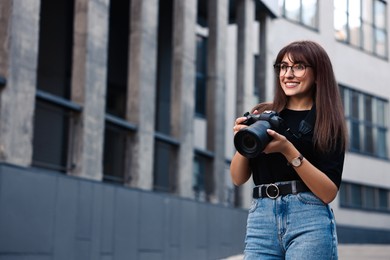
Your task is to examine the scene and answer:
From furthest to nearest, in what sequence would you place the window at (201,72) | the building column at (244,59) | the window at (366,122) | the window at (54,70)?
1. the window at (366,122)
2. the window at (201,72)
3. the building column at (244,59)
4. the window at (54,70)

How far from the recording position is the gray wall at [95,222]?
8648mm

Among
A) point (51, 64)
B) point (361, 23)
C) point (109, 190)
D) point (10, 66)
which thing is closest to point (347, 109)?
point (361, 23)

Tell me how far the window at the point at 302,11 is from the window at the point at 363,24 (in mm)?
1626

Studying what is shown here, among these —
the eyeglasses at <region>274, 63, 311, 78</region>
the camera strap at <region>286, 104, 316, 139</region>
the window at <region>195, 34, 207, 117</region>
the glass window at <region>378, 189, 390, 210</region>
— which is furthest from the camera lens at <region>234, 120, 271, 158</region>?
the glass window at <region>378, 189, 390, 210</region>

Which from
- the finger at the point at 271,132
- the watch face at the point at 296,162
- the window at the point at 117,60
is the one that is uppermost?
the window at the point at 117,60

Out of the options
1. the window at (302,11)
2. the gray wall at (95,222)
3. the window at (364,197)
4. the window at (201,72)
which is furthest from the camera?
the window at (364,197)

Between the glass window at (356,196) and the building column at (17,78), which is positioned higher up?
the glass window at (356,196)

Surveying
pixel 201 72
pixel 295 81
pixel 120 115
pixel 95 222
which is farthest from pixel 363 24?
pixel 295 81

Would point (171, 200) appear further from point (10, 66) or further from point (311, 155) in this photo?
point (311, 155)

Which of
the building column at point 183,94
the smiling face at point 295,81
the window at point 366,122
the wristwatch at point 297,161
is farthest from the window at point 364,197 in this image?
the wristwatch at point 297,161

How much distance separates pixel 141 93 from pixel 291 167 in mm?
9761

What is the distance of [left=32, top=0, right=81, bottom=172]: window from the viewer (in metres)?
14.7

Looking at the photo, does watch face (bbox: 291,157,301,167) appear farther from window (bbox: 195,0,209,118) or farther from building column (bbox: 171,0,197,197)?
window (bbox: 195,0,209,118)

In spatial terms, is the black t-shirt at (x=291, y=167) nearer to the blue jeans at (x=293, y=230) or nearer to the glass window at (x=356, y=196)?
the blue jeans at (x=293, y=230)
